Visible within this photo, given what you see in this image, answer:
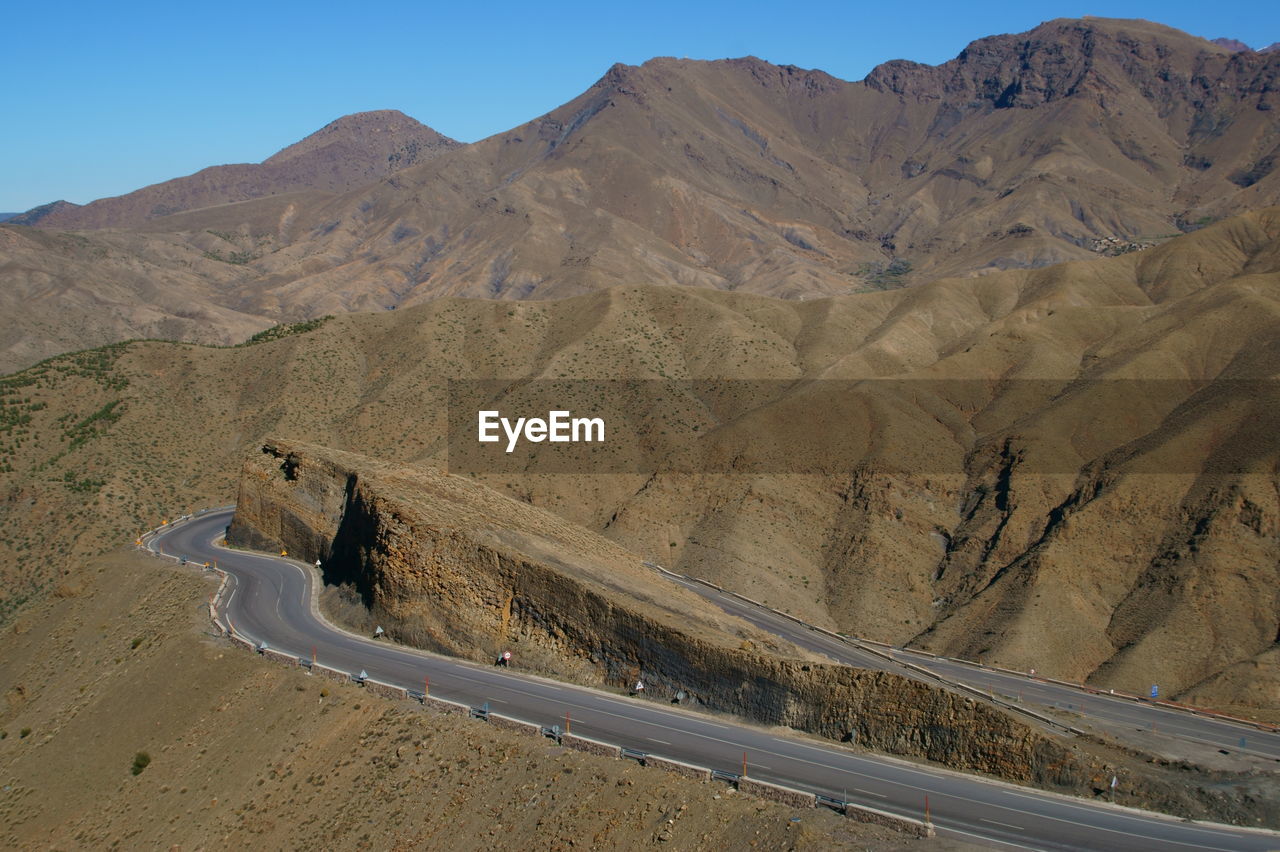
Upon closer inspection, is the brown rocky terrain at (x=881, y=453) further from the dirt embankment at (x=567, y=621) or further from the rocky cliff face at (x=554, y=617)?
the rocky cliff face at (x=554, y=617)

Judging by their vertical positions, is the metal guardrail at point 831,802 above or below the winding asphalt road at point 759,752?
above

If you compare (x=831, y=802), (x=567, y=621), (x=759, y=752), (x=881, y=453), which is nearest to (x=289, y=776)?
(x=567, y=621)

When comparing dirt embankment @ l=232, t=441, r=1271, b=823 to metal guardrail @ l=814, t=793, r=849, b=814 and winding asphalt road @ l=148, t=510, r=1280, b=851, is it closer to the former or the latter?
winding asphalt road @ l=148, t=510, r=1280, b=851

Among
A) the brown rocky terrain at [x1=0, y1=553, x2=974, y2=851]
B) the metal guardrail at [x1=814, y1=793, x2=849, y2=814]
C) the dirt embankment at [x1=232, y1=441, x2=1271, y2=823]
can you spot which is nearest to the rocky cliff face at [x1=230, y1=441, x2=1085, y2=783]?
the dirt embankment at [x1=232, y1=441, x2=1271, y2=823]

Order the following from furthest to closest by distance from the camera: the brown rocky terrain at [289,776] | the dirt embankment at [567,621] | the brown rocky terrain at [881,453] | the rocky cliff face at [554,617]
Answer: the brown rocky terrain at [881,453] < the rocky cliff face at [554,617] < the dirt embankment at [567,621] < the brown rocky terrain at [289,776]

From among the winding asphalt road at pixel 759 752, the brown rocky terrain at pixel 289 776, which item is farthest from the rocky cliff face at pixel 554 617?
the brown rocky terrain at pixel 289 776
